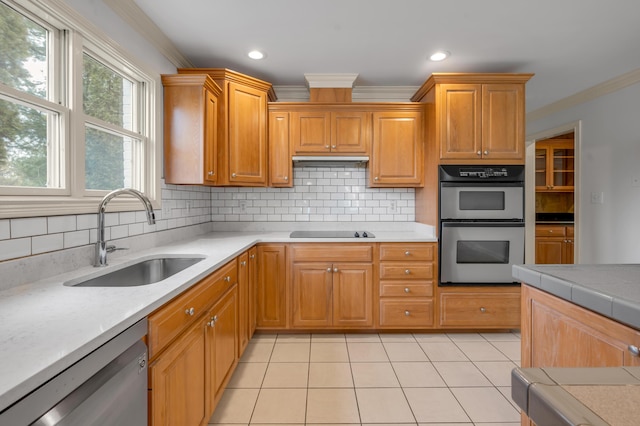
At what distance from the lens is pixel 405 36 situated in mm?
2369

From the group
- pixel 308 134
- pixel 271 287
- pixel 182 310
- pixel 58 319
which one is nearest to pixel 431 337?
pixel 271 287

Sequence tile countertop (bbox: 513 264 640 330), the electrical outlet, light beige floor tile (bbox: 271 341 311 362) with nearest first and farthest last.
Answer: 1. tile countertop (bbox: 513 264 640 330)
2. light beige floor tile (bbox: 271 341 311 362)
3. the electrical outlet

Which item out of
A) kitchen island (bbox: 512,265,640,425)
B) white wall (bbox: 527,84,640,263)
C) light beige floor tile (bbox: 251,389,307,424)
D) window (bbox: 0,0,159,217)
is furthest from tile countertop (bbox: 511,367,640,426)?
white wall (bbox: 527,84,640,263)

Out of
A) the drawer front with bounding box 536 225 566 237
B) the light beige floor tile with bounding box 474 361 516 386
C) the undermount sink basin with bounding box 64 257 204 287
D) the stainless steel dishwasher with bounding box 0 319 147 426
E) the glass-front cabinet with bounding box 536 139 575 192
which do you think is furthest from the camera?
the glass-front cabinet with bounding box 536 139 575 192

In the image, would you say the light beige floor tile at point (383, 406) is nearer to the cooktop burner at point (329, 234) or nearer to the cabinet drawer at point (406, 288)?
the cabinet drawer at point (406, 288)

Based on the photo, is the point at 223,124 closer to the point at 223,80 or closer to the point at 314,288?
the point at 223,80

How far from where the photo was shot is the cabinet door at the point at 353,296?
111 inches

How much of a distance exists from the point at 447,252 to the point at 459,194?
0.53 meters

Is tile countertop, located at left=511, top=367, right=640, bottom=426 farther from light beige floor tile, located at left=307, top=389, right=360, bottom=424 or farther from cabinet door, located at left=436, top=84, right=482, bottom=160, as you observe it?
cabinet door, located at left=436, top=84, right=482, bottom=160

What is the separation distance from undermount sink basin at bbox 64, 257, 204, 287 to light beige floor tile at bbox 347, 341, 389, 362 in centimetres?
143

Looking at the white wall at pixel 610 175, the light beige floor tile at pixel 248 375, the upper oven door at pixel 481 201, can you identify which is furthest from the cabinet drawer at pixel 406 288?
the white wall at pixel 610 175

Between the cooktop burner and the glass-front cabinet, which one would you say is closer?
the cooktop burner

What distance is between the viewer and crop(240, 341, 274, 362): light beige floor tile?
95.3 inches

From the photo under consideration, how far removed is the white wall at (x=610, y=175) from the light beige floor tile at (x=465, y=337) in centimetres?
173
